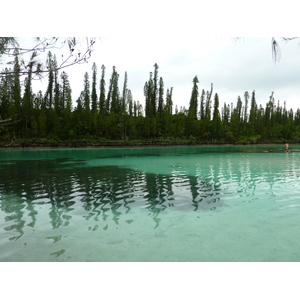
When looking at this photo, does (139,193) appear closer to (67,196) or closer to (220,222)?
(67,196)

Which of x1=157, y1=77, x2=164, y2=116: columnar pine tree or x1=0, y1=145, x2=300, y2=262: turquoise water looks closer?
x1=0, y1=145, x2=300, y2=262: turquoise water

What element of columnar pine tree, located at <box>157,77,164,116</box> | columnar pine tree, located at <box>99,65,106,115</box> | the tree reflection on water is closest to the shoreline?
Answer: columnar pine tree, located at <box>99,65,106,115</box>

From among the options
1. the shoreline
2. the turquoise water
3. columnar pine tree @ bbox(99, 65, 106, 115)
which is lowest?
the turquoise water

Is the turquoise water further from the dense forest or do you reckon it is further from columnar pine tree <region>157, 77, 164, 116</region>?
columnar pine tree <region>157, 77, 164, 116</region>

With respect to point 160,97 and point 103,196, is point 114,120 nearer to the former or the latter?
point 160,97

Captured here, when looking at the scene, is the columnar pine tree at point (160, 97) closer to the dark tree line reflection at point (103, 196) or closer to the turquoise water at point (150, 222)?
the dark tree line reflection at point (103, 196)

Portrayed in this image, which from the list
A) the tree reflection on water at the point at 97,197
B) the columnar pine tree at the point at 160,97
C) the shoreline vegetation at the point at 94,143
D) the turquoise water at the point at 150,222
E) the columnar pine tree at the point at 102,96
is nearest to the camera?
the turquoise water at the point at 150,222

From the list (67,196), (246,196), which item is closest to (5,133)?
(67,196)

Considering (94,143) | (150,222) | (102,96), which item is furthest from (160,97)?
(150,222)

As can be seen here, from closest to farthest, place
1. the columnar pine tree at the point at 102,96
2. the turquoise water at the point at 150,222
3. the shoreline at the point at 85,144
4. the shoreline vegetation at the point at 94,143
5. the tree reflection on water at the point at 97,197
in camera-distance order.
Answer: the turquoise water at the point at 150,222
the tree reflection on water at the point at 97,197
the shoreline at the point at 85,144
the shoreline vegetation at the point at 94,143
the columnar pine tree at the point at 102,96

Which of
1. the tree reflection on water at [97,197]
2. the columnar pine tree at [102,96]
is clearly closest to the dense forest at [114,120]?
the columnar pine tree at [102,96]

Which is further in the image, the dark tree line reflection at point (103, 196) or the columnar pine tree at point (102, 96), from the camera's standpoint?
the columnar pine tree at point (102, 96)

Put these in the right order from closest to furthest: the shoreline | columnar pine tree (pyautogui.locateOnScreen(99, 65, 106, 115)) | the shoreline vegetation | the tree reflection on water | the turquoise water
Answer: the turquoise water → the tree reflection on water → the shoreline → the shoreline vegetation → columnar pine tree (pyautogui.locateOnScreen(99, 65, 106, 115))

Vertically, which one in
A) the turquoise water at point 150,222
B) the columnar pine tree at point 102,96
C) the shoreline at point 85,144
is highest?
the columnar pine tree at point 102,96
